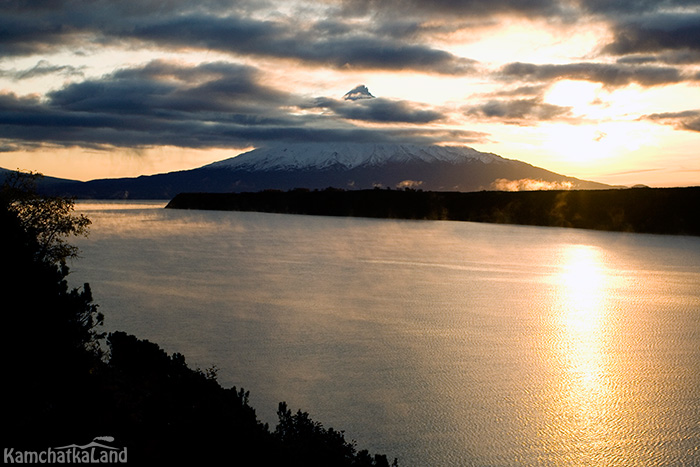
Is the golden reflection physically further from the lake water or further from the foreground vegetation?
the foreground vegetation

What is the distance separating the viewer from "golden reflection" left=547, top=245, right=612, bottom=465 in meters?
10.3

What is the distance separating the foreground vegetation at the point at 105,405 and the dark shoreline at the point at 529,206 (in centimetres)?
7898

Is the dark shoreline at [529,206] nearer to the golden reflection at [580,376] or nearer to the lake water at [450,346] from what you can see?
the lake water at [450,346]

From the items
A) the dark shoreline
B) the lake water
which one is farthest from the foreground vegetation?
the dark shoreline

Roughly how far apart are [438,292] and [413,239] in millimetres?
34335

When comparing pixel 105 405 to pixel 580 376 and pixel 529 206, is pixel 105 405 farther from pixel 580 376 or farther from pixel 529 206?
pixel 529 206

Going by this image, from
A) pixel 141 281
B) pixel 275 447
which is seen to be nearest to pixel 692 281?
pixel 141 281

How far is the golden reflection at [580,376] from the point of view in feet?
33.8

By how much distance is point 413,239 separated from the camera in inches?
2405

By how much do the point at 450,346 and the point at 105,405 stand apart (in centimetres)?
980

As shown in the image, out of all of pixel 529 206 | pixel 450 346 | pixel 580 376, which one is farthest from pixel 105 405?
pixel 529 206

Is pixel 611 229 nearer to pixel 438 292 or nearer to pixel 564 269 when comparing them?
pixel 564 269

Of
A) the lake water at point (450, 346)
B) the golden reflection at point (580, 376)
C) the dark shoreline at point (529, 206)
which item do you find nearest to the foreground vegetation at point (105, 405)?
the lake water at point (450, 346)

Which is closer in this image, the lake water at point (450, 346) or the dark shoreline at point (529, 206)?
the lake water at point (450, 346)
